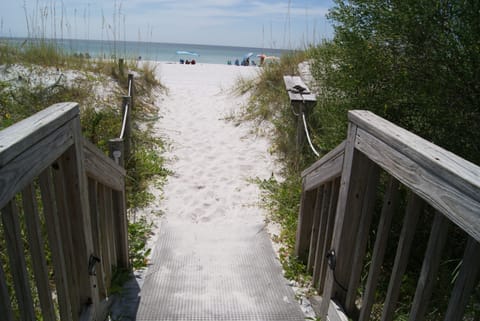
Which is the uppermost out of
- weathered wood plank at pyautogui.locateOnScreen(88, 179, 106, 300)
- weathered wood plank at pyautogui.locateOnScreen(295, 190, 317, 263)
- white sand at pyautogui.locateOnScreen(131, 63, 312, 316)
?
weathered wood plank at pyautogui.locateOnScreen(88, 179, 106, 300)

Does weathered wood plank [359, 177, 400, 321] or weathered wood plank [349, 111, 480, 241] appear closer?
weathered wood plank [349, 111, 480, 241]

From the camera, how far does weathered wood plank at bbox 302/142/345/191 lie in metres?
2.56

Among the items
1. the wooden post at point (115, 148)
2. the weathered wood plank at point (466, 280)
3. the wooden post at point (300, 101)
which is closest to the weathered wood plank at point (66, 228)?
the weathered wood plank at point (466, 280)

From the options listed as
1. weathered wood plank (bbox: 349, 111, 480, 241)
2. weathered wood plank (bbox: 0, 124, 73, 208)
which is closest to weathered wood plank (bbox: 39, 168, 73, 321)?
weathered wood plank (bbox: 0, 124, 73, 208)

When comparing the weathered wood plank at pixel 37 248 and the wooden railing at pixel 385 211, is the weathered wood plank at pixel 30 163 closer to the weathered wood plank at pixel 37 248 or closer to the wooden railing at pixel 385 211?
the weathered wood plank at pixel 37 248

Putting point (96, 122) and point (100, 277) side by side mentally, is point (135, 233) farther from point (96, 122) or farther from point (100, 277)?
point (96, 122)

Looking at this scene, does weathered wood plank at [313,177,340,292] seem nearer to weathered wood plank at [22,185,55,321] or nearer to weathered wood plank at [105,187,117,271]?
weathered wood plank at [105,187,117,271]

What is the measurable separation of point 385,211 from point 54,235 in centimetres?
156

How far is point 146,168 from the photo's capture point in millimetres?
5848

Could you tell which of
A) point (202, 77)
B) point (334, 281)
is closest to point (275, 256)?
point (334, 281)

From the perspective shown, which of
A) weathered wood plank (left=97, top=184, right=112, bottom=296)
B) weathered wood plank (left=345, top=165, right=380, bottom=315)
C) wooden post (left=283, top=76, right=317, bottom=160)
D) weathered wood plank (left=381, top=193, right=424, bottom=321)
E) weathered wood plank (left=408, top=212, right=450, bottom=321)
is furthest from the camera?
wooden post (left=283, top=76, right=317, bottom=160)

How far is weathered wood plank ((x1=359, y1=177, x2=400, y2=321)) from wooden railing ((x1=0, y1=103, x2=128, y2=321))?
5.04 ft

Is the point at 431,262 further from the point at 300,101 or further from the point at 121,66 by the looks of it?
the point at 121,66

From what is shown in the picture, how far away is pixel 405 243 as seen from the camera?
5.45ft
